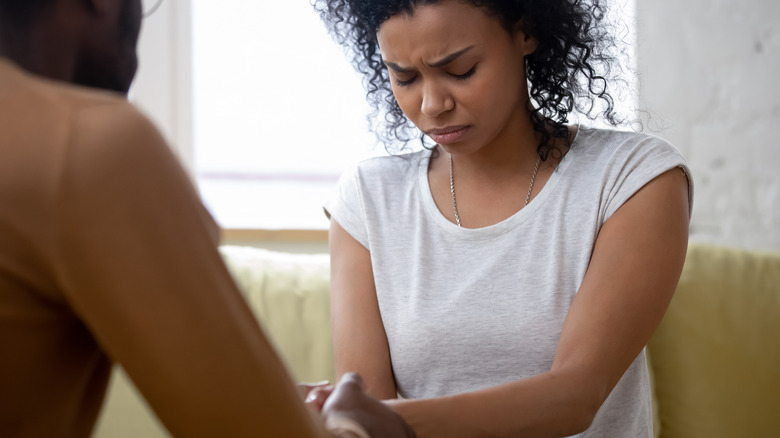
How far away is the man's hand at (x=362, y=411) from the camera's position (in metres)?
0.78

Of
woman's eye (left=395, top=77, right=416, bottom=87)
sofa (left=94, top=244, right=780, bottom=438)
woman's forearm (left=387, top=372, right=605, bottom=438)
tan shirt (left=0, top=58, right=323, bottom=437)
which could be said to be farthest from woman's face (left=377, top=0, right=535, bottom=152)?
tan shirt (left=0, top=58, right=323, bottom=437)

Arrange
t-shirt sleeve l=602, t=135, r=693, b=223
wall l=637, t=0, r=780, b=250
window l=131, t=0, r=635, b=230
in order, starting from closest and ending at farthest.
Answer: t-shirt sleeve l=602, t=135, r=693, b=223 → wall l=637, t=0, r=780, b=250 → window l=131, t=0, r=635, b=230

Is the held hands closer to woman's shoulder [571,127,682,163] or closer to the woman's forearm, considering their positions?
the woman's forearm

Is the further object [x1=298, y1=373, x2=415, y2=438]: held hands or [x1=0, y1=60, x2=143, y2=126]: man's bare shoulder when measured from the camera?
[x1=298, y1=373, x2=415, y2=438]: held hands

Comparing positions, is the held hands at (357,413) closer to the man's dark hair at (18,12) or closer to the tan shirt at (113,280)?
the tan shirt at (113,280)

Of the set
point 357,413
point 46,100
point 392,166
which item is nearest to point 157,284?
point 46,100

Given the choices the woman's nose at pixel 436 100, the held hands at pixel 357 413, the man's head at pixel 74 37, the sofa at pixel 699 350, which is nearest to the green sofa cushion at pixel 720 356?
the sofa at pixel 699 350

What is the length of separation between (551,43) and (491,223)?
32 cm

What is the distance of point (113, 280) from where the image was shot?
50 centimetres

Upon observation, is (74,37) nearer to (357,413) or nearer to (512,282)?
(357,413)

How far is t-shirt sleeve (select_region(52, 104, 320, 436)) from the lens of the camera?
49 cm

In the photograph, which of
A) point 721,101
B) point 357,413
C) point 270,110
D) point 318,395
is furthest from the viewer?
point 270,110

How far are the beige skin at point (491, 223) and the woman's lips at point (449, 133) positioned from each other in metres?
0.01

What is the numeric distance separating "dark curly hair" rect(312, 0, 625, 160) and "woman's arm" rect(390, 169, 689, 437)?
0.75ft
